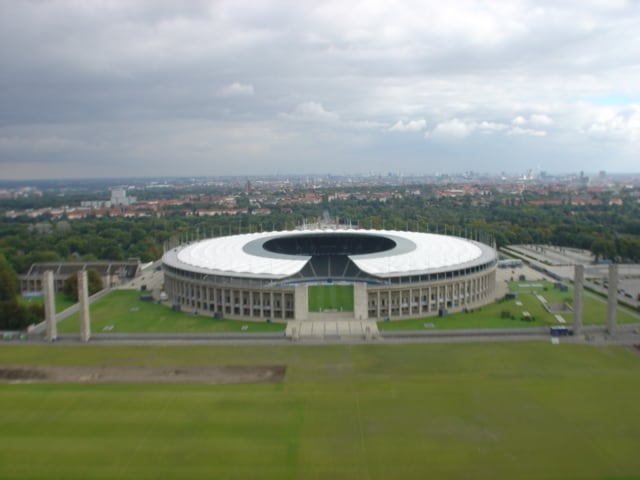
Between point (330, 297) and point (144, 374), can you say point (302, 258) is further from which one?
point (144, 374)

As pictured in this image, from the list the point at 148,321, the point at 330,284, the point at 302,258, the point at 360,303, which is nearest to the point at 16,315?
the point at 148,321

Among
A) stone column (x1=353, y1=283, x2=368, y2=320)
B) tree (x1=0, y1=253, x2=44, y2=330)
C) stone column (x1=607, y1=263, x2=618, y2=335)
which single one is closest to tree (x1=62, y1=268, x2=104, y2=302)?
tree (x1=0, y1=253, x2=44, y2=330)

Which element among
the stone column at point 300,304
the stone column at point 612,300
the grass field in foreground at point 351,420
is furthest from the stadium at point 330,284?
the stone column at point 612,300

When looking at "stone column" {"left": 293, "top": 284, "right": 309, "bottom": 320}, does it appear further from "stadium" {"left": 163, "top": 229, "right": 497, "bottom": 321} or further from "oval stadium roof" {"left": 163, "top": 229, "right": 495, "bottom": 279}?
"oval stadium roof" {"left": 163, "top": 229, "right": 495, "bottom": 279}

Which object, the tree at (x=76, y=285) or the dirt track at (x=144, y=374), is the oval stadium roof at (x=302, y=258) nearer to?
the tree at (x=76, y=285)

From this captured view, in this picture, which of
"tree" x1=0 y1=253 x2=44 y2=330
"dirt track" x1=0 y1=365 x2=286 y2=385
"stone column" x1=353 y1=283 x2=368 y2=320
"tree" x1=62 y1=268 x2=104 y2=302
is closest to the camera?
"dirt track" x1=0 y1=365 x2=286 y2=385

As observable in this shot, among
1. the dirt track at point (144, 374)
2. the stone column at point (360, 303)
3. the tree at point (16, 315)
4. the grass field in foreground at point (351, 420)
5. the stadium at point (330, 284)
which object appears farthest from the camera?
the stadium at point (330, 284)
